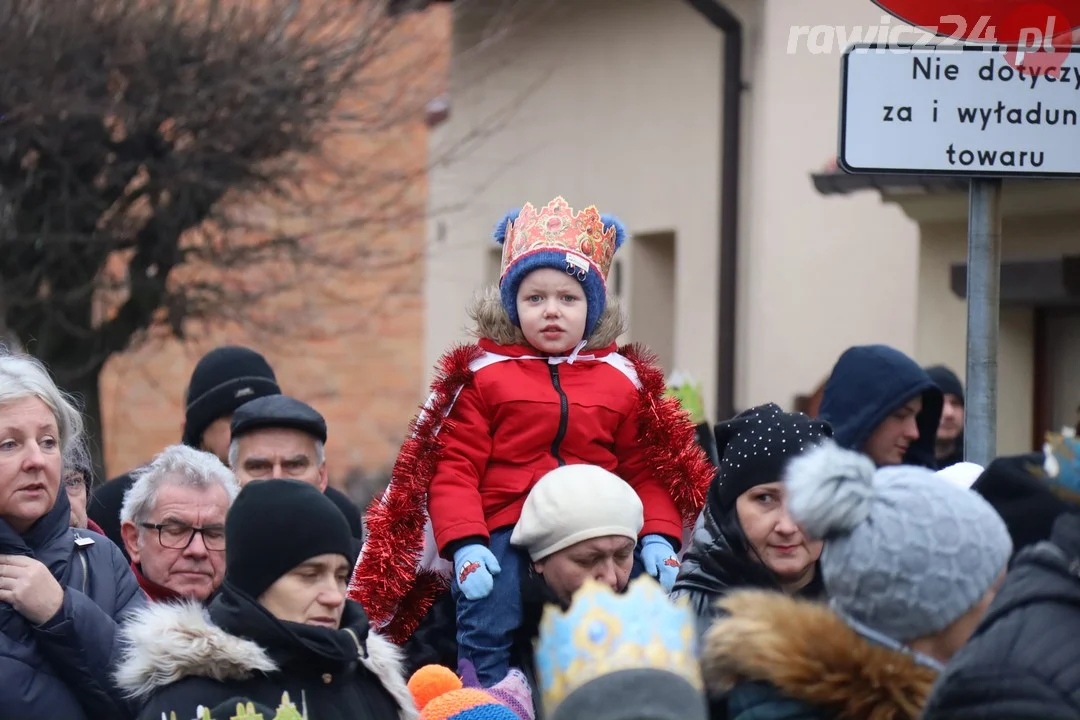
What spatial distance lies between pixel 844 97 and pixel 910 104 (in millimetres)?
157

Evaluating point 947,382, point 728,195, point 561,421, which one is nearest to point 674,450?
point 561,421

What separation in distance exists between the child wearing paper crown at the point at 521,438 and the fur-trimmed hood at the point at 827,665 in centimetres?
132

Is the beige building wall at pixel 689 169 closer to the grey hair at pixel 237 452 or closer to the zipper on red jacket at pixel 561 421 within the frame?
the grey hair at pixel 237 452

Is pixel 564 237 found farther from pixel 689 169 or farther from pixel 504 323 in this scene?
pixel 689 169

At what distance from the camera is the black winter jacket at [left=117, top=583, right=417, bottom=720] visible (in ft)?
10.7

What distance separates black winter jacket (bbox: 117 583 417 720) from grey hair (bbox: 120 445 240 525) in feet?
3.42

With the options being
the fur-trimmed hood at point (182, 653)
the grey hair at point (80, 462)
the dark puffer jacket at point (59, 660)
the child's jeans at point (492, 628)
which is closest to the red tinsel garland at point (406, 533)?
the child's jeans at point (492, 628)

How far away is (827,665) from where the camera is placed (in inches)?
111

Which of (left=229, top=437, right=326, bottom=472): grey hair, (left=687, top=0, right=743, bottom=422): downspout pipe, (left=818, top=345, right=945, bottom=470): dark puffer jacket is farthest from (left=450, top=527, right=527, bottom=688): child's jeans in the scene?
(left=687, top=0, right=743, bottom=422): downspout pipe

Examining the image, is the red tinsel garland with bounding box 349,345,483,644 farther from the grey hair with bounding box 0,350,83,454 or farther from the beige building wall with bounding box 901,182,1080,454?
the beige building wall with bounding box 901,182,1080,454

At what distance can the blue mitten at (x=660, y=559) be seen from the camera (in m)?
4.27

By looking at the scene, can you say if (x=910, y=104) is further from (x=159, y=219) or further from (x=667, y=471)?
(x=159, y=219)

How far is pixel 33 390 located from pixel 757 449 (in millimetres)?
1775

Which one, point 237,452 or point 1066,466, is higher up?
point 1066,466
